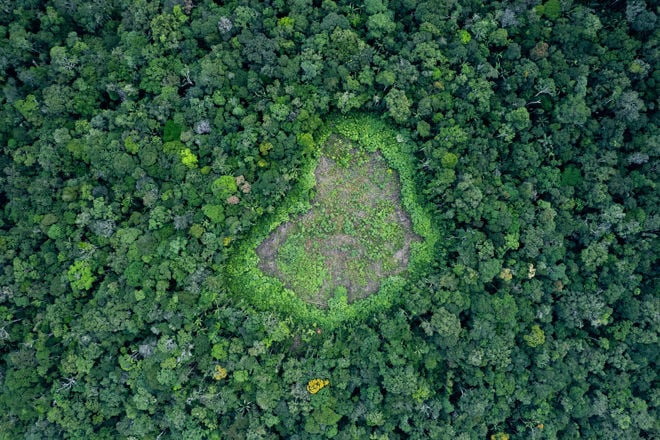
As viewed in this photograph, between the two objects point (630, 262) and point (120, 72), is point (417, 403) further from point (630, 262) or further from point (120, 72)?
point (120, 72)

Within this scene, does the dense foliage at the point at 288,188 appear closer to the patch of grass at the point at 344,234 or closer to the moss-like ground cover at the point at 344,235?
the moss-like ground cover at the point at 344,235

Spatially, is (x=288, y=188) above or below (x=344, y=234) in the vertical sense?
above

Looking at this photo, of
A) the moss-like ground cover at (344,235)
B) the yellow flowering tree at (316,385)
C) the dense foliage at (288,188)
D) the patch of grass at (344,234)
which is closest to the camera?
the yellow flowering tree at (316,385)

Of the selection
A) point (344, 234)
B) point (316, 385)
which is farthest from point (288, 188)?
point (316, 385)

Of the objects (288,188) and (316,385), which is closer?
(316,385)

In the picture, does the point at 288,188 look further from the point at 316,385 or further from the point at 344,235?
the point at 316,385

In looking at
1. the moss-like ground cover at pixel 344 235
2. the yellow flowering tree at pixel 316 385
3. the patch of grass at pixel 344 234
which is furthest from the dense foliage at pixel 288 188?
the patch of grass at pixel 344 234

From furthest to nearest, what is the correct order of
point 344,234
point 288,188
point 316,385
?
point 344,234
point 288,188
point 316,385
